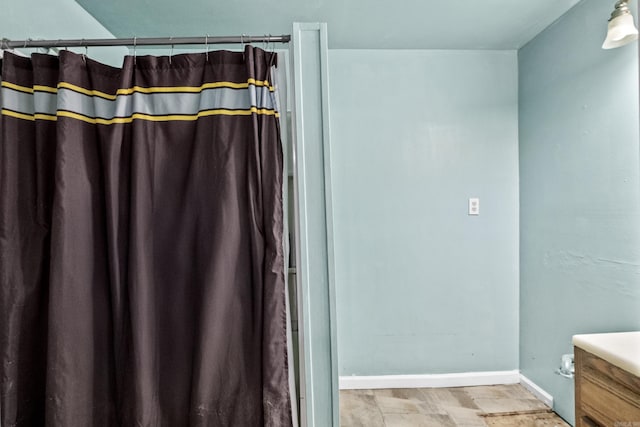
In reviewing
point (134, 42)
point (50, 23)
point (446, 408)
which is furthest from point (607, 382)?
point (50, 23)

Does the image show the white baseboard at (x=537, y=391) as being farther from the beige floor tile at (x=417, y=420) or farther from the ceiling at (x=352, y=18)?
the ceiling at (x=352, y=18)

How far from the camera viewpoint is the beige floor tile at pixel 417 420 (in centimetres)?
207

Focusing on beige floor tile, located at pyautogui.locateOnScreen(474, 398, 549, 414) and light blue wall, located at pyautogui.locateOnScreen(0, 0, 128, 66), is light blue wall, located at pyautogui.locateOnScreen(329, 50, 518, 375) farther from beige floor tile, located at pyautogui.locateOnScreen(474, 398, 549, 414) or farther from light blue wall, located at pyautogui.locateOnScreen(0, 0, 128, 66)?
light blue wall, located at pyautogui.locateOnScreen(0, 0, 128, 66)

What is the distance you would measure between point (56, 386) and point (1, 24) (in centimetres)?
132

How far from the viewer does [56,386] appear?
106 centimetres

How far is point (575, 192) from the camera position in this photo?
77.5 inches

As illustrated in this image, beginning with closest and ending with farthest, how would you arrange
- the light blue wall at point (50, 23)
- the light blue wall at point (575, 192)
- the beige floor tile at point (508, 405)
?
the light blue wall at point (50, 23)
the light blue wall at point (575, 192)
the beige floor tile at point (508, 405)

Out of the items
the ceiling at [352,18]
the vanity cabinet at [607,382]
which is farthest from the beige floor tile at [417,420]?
the ceiling at [352,18]

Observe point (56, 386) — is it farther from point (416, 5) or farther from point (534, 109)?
point (534, 109)

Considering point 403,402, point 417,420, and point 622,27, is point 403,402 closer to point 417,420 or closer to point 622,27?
point 417,420

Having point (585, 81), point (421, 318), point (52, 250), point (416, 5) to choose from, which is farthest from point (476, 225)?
point (52, 250)

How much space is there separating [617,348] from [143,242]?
1.50 metres

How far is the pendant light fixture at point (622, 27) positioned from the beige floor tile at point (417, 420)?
2115 millimetres

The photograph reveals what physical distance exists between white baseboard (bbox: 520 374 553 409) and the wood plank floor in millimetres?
29
